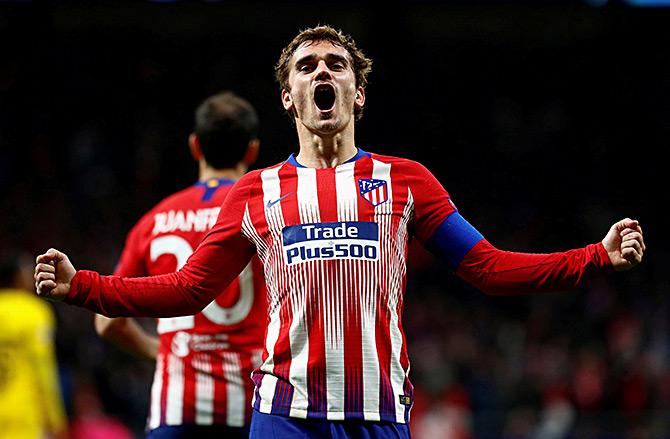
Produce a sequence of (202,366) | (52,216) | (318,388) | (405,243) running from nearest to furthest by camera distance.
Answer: (318,388) < (405,243) < (202,366) < (52,216)

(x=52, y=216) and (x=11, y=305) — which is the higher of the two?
(x=52, y=216)

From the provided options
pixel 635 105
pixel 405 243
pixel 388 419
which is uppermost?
pixel 635 105

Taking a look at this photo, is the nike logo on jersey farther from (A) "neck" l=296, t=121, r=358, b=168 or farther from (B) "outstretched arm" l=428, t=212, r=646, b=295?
(B) "outstretched arm" l=428, t=212, r=646, b=295

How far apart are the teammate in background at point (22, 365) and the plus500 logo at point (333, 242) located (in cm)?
467

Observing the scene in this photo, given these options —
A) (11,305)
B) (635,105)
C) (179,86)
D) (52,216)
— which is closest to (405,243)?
(11,305)

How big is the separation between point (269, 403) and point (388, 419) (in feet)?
1.19

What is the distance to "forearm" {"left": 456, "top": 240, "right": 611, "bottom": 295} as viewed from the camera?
3.12 metres

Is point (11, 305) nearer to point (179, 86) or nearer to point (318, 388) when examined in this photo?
point (318, 388)

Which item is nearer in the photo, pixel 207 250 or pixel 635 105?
pixel 207 250

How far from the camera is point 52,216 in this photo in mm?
13023

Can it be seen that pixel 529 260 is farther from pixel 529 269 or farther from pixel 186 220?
pixel 186 220

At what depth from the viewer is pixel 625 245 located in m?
3.05

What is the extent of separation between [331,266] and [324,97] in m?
0.60

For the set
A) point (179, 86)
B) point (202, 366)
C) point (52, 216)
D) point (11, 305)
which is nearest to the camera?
point (202, 366)
